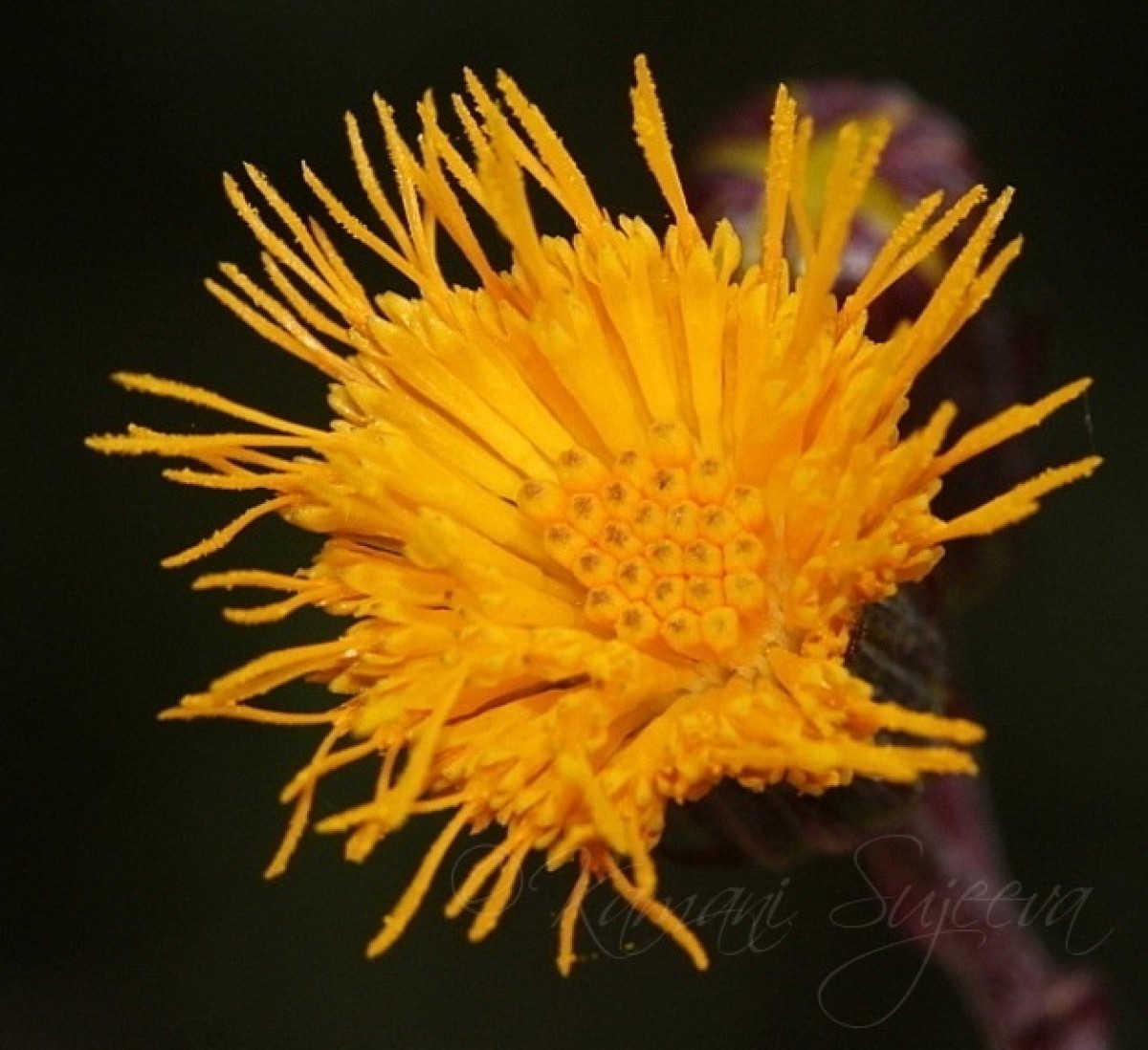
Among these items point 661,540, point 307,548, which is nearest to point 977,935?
point 661,540

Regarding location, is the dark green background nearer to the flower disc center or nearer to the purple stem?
the purple stem

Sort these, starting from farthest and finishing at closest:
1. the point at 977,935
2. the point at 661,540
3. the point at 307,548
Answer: the point at 307,548, the point at 977,935, the point at 661,540

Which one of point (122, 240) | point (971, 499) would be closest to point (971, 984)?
point (971, 499)

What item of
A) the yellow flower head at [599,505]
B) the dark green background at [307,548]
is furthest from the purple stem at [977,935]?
the yellow flower head at [599,505]

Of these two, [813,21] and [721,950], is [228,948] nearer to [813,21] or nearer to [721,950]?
[721,950]

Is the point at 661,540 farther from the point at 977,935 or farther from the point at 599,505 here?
the point at 977,935

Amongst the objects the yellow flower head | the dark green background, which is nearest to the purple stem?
the dark green background
